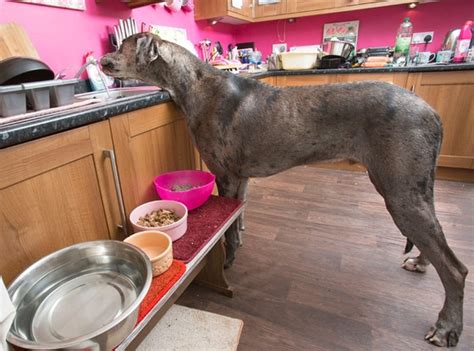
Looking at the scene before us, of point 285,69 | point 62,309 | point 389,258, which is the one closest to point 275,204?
point 389,258

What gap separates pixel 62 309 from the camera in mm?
941

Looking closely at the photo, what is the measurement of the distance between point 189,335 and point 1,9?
188 cm

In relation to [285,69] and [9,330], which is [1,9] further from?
[285,69]

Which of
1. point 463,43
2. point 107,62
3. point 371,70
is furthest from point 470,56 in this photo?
point 107,62

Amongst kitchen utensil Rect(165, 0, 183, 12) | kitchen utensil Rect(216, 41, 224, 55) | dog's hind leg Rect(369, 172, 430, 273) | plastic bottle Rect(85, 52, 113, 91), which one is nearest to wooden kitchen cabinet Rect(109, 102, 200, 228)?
plastic bottle Rect(85, 52, 113, 91)

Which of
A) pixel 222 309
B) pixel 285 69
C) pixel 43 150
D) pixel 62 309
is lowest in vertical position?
pixel 222 309

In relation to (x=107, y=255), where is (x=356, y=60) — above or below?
above

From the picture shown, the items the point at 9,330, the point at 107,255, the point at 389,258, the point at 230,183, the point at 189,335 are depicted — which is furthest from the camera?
the point at 389,258

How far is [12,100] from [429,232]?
1.80 meters

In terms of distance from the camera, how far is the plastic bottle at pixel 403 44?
3.04 metres

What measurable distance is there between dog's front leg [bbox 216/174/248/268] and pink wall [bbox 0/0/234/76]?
1.21 meters

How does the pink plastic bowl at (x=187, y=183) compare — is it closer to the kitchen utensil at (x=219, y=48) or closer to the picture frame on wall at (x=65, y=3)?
the picture frame on wall at (x=65, y=3)

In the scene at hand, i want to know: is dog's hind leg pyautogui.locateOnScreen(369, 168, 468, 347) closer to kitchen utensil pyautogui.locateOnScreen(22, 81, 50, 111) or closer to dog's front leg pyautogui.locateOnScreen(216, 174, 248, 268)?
dog's front leg pyautogui.locateOnScreen(216, 174, 248, 268)

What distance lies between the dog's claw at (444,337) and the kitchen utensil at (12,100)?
2.02m
